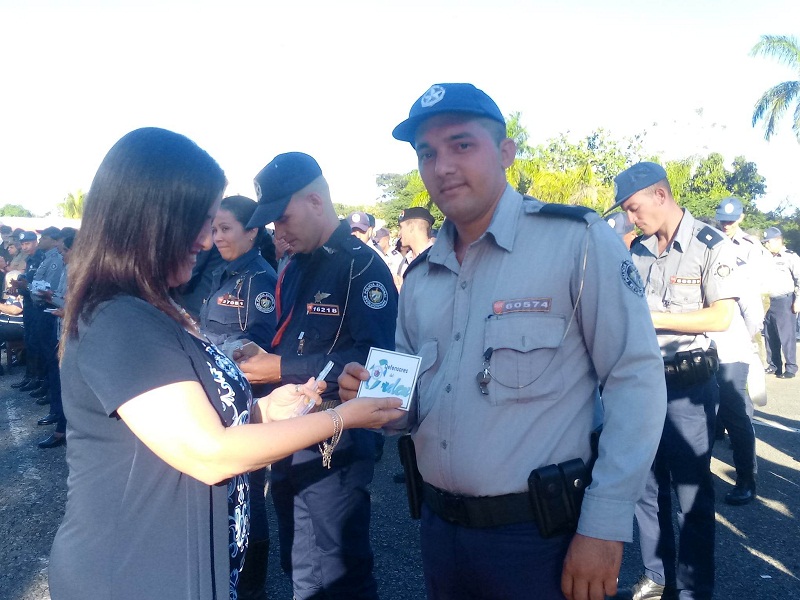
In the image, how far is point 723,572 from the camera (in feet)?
13.1

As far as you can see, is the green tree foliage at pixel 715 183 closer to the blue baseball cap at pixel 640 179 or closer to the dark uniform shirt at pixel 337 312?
the blue baseball cap at pixel 640 179

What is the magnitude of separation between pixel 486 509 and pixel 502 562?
155mm

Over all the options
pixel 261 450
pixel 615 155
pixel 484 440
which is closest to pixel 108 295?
pixel 261 450

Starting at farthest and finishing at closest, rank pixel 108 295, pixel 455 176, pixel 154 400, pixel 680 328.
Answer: pixel 680 328 → pixel 455 176 → pixel 108 295 → pixel 154 400

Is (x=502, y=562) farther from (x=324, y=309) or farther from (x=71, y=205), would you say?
(x=71, y=205)

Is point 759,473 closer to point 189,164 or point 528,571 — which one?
point 528,571

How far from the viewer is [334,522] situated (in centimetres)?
298

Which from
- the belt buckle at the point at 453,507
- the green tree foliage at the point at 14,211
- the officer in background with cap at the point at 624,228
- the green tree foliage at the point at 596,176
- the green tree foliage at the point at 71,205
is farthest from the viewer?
the green tree foliage at the point at 14,211

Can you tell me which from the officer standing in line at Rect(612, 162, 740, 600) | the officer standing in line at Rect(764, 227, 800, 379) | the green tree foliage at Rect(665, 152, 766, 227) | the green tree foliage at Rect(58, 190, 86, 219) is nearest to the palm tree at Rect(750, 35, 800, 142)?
the green tree foliage at Rect(665, 152, 766, 227)

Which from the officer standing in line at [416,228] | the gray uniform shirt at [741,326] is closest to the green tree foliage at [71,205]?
the officer standing in line at [416,228]

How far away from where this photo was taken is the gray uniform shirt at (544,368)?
5.96ft

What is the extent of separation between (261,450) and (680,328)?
8.05 ft

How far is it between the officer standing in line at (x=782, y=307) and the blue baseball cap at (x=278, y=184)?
8.96m

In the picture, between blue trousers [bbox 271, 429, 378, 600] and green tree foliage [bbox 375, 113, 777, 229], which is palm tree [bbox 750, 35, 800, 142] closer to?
green tree foliage [bbox 375, 113, 777, 229]
